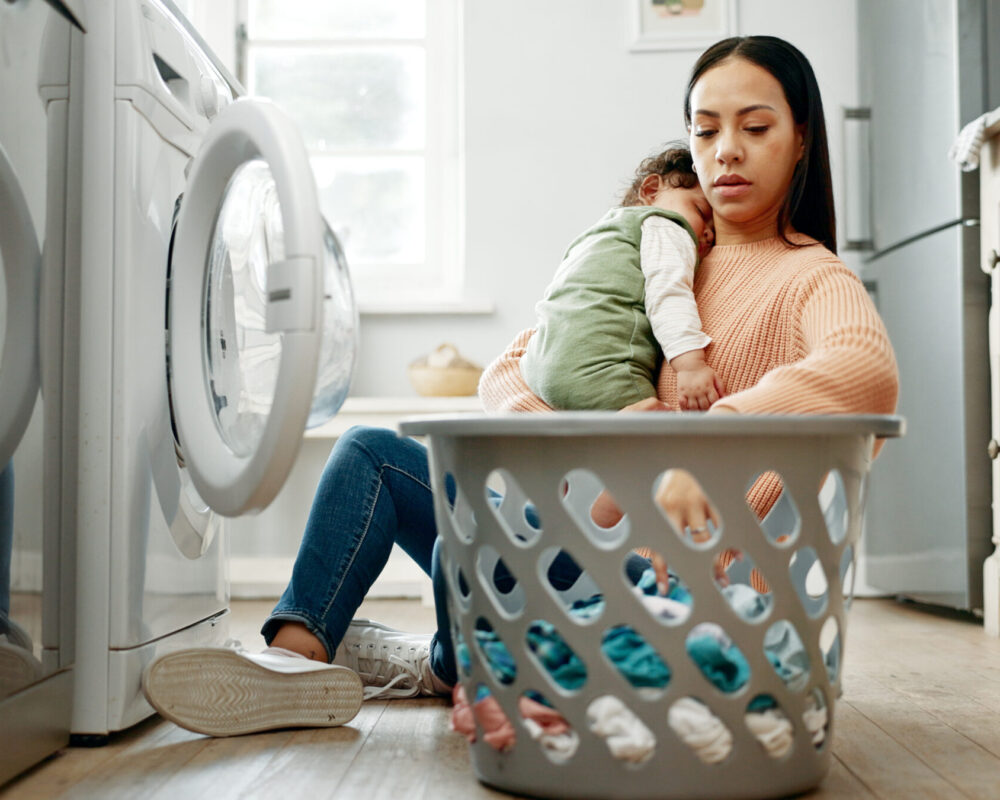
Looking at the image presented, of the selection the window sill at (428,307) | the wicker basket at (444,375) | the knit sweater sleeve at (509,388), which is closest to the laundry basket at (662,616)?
the knit sweater sleeve at (509,388)

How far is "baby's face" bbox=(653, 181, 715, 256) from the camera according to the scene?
132 centimetres

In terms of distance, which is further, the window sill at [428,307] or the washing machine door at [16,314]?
the window sill at [428,307]

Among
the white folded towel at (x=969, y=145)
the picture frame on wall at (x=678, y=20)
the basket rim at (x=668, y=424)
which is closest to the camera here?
the basket rim at (x=668, y=424)

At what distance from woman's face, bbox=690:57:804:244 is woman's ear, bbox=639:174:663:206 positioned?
17cm

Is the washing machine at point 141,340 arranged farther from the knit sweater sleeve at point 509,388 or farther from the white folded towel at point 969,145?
the white folded towel at point 969,145

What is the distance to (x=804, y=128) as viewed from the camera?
1222mm

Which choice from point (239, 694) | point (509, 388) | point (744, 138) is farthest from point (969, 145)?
point (239, 694)

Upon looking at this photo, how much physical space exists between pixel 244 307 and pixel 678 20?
178 cm

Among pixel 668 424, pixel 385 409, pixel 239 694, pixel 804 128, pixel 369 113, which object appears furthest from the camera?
pixel 369 113

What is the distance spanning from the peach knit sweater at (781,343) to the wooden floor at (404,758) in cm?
29

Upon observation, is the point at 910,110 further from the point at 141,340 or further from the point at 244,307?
the point at 141,340

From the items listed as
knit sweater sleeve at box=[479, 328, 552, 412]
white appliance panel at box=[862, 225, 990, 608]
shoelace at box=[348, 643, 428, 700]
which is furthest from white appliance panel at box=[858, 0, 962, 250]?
shoelace at box=[348, 643, 428, 700]

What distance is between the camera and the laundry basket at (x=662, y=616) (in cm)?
81

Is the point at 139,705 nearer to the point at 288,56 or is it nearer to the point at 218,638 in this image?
the point at 218,638
